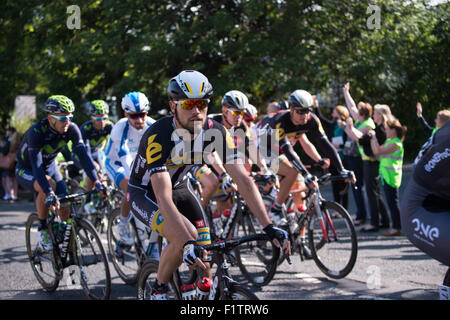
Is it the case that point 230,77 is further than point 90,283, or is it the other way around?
point 230,77

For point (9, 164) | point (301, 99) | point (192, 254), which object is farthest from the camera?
point (9, 164)

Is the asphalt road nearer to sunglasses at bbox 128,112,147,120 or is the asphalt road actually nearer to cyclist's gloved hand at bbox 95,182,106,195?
cyclist's gloved hand at bbox 95,182,106,195

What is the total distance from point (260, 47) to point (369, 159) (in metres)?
8.02

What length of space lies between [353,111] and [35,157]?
5582 mm

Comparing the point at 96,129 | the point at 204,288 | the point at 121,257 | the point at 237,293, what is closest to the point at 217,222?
the point at 121,257

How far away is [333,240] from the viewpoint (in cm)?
679

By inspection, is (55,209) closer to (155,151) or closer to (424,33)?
(155,151)

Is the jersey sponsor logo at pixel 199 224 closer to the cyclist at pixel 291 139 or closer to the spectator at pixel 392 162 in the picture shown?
the cyclist at pixel 291 139

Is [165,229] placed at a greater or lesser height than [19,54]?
lesser

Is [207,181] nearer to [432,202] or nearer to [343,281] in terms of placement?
[343,281]

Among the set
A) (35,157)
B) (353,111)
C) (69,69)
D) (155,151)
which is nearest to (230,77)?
(69,69)

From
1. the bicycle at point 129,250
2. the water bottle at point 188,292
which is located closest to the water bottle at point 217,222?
the bicycle at point 129,250

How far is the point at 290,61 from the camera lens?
16.6m

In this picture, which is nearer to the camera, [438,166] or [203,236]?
[438,166]
